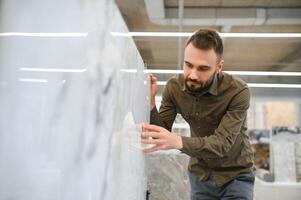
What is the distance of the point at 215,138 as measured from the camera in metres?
1.13

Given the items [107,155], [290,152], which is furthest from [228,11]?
[107,155]

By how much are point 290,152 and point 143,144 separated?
4.07m

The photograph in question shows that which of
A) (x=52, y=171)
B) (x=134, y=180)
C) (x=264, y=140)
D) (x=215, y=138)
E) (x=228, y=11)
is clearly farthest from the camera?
(x=264, y=140)

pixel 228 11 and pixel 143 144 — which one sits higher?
pixel 228 11

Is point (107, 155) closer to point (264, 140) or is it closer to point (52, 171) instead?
point (52, 171)

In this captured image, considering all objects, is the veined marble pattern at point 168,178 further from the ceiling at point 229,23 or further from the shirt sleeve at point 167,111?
the ceiling at point 229,23

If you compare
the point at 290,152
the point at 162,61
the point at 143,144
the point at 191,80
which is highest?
the point at 162,61

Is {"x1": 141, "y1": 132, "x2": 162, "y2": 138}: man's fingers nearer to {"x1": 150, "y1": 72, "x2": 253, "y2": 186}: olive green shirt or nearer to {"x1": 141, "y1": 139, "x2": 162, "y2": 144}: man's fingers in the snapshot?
{"x1": 141, "y1": 139, "x2": 162, "y2": 144}: man's fingers

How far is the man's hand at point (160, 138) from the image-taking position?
961 millimetres

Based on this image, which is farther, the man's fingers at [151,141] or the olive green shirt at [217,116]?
the olive green shirt at [217,116]

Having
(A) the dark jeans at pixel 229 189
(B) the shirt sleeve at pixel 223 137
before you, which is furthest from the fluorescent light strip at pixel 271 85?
(B) the shirt sleeve at pixel 223 137

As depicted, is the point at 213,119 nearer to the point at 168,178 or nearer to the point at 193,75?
the point at 193,75

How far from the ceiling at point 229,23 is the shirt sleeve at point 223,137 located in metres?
2.74

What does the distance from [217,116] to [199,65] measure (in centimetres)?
30
